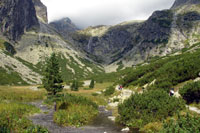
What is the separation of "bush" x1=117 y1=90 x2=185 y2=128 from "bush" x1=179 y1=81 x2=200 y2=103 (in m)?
4.30

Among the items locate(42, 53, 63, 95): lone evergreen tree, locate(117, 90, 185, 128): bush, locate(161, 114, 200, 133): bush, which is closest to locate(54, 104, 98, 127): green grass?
locate(117, 90, 185, 128): bush

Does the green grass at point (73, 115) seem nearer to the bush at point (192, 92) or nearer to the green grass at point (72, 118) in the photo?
the green grass at point (72, 118)

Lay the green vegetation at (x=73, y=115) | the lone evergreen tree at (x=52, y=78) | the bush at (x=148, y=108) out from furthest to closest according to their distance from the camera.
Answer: the lone evergreen tree at (x=52, y=78) < the green vegetation at (x=73, y=115) < the bush at (x=148, y=108)

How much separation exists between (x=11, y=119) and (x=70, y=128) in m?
6.42

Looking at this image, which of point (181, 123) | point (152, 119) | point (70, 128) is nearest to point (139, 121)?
point (152, 119)

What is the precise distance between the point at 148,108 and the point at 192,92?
8154mm

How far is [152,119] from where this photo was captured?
18.9m

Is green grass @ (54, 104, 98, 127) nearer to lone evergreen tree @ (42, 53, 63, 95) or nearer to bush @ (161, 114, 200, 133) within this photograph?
bush @ (161, 114, 200, 133)

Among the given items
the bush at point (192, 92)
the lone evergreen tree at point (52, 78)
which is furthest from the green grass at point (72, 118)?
the lone evergreen tree at point (52, 78)

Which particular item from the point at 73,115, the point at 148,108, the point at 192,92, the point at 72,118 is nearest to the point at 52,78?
the point at 73,115

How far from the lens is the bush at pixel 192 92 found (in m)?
22.7

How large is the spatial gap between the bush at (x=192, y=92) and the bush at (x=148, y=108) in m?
4.30

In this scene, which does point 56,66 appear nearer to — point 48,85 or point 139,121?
point 48,85

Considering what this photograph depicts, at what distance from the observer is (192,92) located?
76.7 ft
